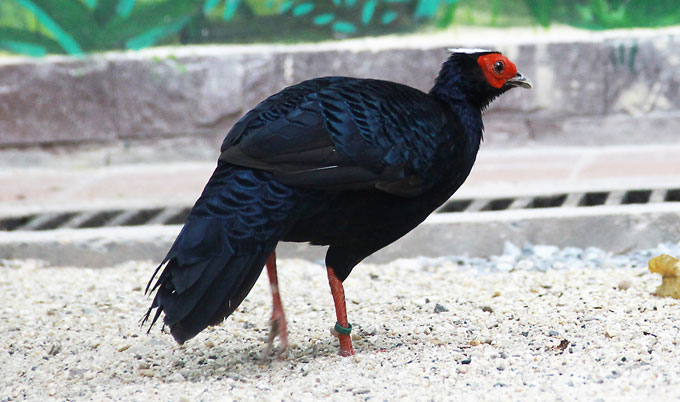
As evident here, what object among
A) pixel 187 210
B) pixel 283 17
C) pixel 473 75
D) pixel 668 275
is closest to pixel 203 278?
pixel 473 75

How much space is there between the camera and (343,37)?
6258 mm

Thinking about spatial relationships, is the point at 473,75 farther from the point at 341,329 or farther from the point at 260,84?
the point at 260,84

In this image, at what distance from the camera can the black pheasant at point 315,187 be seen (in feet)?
8.83

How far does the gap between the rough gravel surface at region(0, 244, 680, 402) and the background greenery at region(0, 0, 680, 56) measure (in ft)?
7.59

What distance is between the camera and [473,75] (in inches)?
125

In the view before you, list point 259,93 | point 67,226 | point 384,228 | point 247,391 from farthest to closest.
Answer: point 259,93
point 67,226
point 384,228
point 247,391

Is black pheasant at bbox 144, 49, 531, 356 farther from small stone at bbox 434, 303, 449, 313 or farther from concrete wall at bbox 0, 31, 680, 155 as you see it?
concrete wall at bbox 0, 31, 680, 155

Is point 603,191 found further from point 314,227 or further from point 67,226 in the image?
point 67,226

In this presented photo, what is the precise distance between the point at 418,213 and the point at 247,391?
2.61 feet

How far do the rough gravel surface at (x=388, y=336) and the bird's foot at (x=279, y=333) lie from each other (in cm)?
4

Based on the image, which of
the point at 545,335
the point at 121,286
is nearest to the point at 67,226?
the point at 121,286

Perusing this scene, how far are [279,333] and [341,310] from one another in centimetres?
25

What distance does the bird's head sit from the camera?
316cm

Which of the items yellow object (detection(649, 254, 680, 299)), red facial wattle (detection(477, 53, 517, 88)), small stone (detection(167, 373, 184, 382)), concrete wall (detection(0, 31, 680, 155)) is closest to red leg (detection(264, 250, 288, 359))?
small stone (detection(167, 373, 184, 382))
